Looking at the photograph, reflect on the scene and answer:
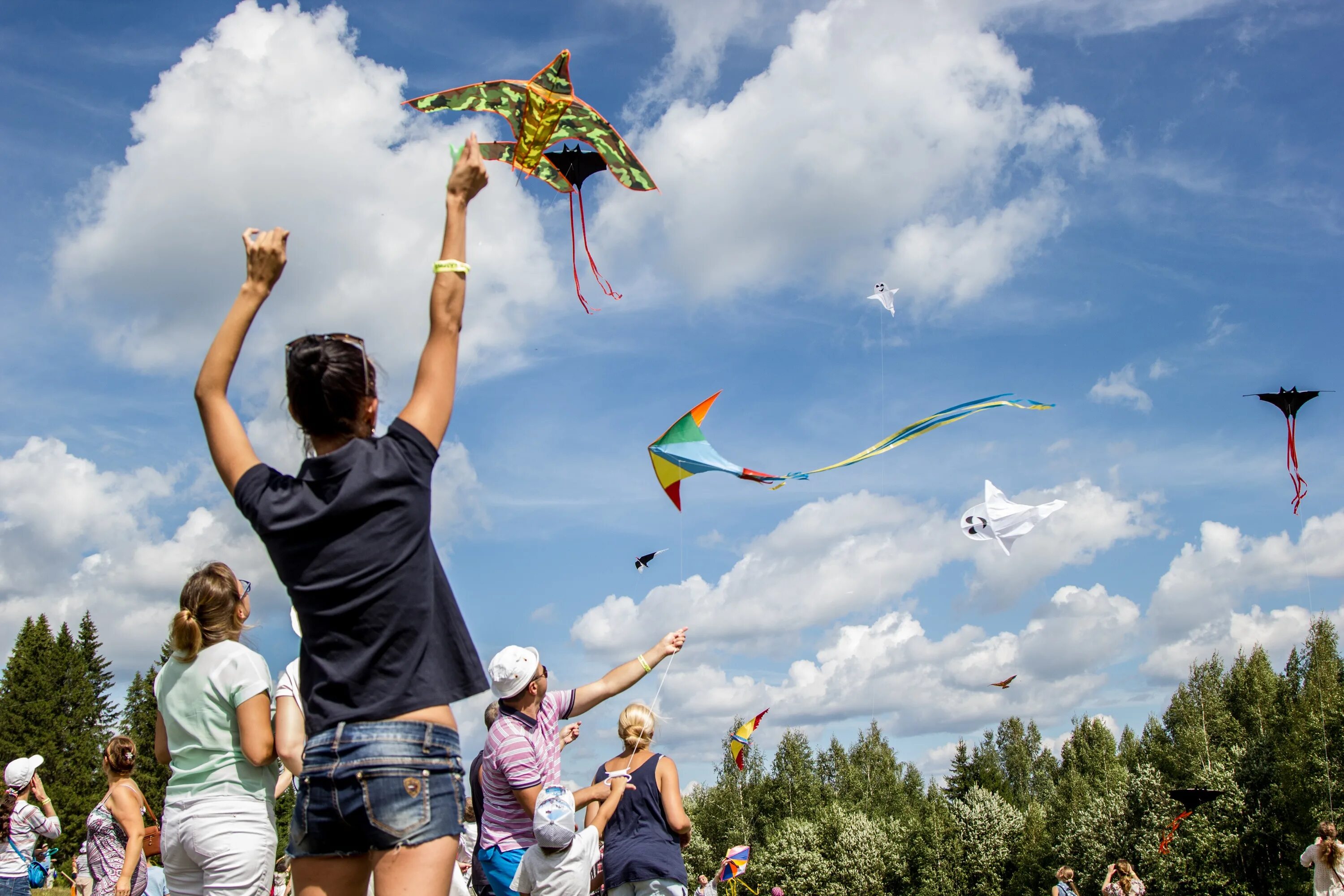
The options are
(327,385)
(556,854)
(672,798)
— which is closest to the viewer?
(327,385)

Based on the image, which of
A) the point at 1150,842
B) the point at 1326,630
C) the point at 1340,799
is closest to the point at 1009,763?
the point at 1326,630

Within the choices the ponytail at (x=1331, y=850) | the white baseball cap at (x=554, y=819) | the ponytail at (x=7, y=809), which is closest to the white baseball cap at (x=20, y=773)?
the ponytail at (x=7, y=809)

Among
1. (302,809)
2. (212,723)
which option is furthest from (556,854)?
(302,809)

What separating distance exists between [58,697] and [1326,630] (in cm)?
5955

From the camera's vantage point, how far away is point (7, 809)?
24.0ft

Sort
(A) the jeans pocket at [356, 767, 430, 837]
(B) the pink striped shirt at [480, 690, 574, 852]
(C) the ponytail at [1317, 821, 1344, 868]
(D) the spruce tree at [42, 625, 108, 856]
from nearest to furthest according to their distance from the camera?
(A) the jeans pocket at [356, 767, 430, 837] → (B) the pink striped shirt at [480, 690, 574, 852] → (C) the ponytail at [1317, 821, 1344, 868] → (D) the spruce tree at [42, 625, 108, 856]

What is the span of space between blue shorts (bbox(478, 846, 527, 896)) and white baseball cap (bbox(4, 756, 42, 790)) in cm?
422

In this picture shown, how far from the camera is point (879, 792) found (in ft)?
204

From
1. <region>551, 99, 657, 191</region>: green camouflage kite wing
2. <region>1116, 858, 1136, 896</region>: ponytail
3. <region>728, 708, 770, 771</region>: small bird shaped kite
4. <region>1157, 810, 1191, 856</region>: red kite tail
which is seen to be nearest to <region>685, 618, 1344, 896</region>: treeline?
<region>1157, 810, 1191, 856</region>: red kite tail

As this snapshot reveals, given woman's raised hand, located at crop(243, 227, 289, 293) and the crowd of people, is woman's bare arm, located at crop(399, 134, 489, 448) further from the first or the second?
woman's raised hand, located at crop(243, 227, 289, 293)

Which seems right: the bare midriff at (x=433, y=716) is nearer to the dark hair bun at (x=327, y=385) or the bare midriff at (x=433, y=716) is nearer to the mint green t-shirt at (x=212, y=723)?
the dark hair bun at (x=327, y=385)

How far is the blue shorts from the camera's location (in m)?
4.67

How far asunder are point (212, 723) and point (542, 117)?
117 inches

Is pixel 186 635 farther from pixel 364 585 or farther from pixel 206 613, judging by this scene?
pixel 364 585
